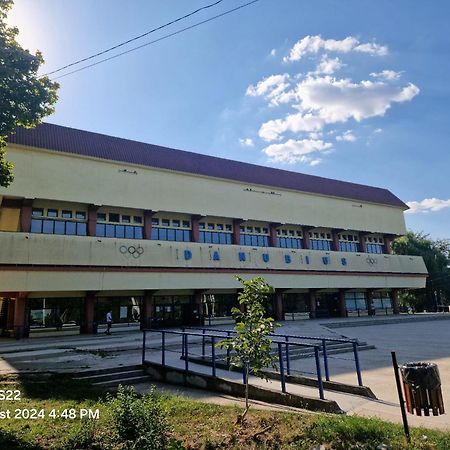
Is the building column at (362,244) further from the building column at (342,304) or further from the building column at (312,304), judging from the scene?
the building column at (312,304)

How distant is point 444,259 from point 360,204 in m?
22.3

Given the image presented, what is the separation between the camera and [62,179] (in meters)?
22.7

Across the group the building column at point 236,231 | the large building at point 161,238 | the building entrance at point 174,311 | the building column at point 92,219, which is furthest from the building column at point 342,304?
the building column at point 92,219

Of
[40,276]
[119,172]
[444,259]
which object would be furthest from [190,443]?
[444,259]

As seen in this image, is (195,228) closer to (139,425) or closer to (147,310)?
(147,310)

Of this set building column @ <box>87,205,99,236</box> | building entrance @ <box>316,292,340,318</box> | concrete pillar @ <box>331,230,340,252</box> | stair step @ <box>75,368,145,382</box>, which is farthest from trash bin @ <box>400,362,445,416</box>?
concrete pillar @ <box>331,230,340,252</box>

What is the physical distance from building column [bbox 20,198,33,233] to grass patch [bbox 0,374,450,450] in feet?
54.3

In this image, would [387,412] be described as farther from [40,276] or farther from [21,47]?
[40,276]

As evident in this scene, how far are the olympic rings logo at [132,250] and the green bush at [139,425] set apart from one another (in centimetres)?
1813

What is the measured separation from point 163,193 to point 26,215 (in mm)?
8276

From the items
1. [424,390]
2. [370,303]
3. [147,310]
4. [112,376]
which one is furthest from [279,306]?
[424,390]

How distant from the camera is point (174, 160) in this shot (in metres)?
28.1

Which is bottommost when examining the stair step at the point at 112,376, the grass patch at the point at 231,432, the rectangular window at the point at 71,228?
the grass patch at the point at 231,432

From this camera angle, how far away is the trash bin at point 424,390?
16.3 ft
